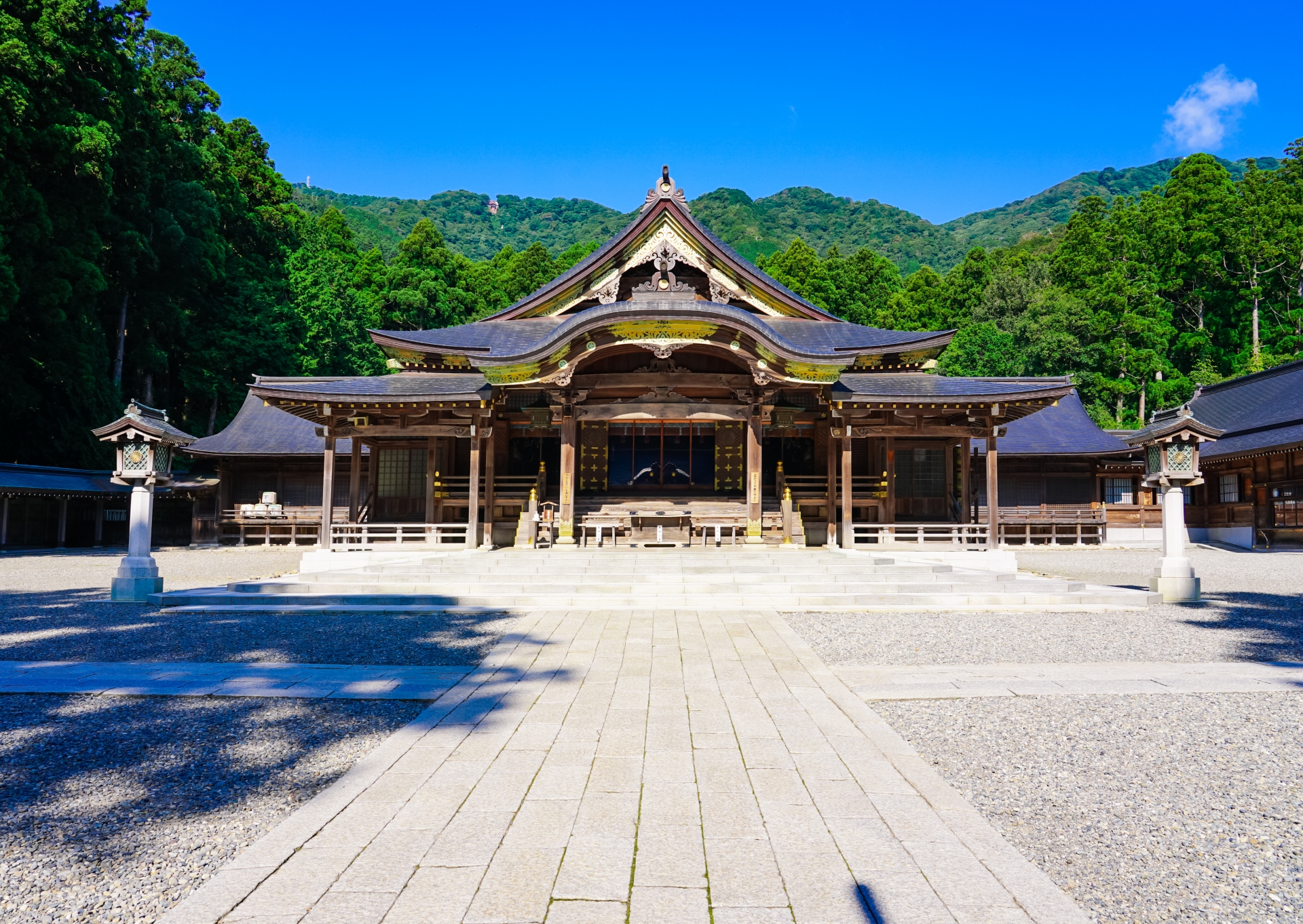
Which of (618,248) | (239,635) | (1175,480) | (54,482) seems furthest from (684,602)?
(54,482)

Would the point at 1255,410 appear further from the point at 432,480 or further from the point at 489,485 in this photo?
the point at 432,480

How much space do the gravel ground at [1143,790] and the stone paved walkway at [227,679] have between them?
3.96m

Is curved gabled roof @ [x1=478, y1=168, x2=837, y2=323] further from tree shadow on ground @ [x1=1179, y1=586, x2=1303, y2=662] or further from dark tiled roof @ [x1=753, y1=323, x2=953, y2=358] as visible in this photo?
tree shadow on ground @ [x1=1179, y1=586, x2=1303, y2=662]

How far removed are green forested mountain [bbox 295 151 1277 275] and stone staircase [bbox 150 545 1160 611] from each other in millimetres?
63008

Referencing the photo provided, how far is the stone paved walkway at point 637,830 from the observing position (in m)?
2.60

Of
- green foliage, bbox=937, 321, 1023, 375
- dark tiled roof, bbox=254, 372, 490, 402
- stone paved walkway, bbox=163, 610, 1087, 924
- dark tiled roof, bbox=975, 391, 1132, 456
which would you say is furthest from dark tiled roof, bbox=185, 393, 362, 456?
green foliage, bbox=937, 321, 1023, 375

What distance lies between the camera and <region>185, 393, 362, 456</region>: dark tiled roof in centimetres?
2516

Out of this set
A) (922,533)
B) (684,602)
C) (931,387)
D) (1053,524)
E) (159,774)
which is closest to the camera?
(159,774)

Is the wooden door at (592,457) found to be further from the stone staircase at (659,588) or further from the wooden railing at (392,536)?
the stone staircase at (659,588)

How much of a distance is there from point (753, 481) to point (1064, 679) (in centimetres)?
1082

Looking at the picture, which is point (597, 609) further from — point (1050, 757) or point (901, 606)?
point (1050, 757)

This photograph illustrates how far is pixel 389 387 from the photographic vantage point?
18.4 metres

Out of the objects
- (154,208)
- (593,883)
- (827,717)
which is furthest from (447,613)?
(154,208)

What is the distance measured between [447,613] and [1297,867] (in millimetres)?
9236
